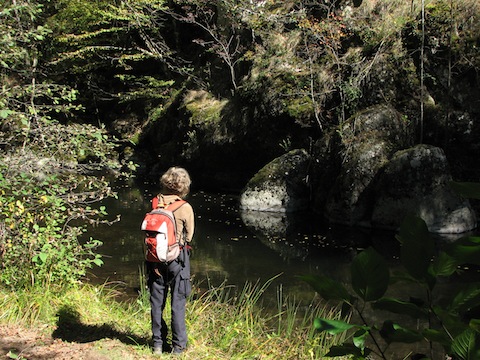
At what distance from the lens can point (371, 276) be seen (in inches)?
31.0

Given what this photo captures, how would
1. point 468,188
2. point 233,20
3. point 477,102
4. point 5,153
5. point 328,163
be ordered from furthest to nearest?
1. point 233,20
2. point 328,163
3. point 477,102
4. point 5,153
5. point 468,188

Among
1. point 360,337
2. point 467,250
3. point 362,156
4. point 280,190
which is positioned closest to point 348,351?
point 360,337

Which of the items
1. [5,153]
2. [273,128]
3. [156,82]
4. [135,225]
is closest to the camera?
[5,153]

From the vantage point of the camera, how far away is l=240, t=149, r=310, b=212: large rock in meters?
12.5

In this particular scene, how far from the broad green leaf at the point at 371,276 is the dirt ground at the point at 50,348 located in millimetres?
3087

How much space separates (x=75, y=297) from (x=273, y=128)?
1051 cm

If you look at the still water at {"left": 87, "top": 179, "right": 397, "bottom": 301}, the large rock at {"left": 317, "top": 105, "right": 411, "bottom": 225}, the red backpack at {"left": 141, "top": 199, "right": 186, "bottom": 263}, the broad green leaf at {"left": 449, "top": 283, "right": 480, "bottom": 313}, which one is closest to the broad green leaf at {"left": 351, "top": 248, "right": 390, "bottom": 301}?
the broad green leaf at {"left": 449, "top": 283, "right": 480, "bottom": 313}

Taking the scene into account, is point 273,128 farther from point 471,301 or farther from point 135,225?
point 471,301

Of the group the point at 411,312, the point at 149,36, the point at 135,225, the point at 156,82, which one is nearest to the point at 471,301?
the point at 411,312

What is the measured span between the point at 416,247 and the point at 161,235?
8.95 ft

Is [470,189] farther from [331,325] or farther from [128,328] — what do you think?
[128,328]

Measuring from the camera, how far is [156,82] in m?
19.5

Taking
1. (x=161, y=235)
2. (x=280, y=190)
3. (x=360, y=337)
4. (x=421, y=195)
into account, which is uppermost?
(x=360, y=337)

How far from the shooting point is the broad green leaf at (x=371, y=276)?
78 cm
